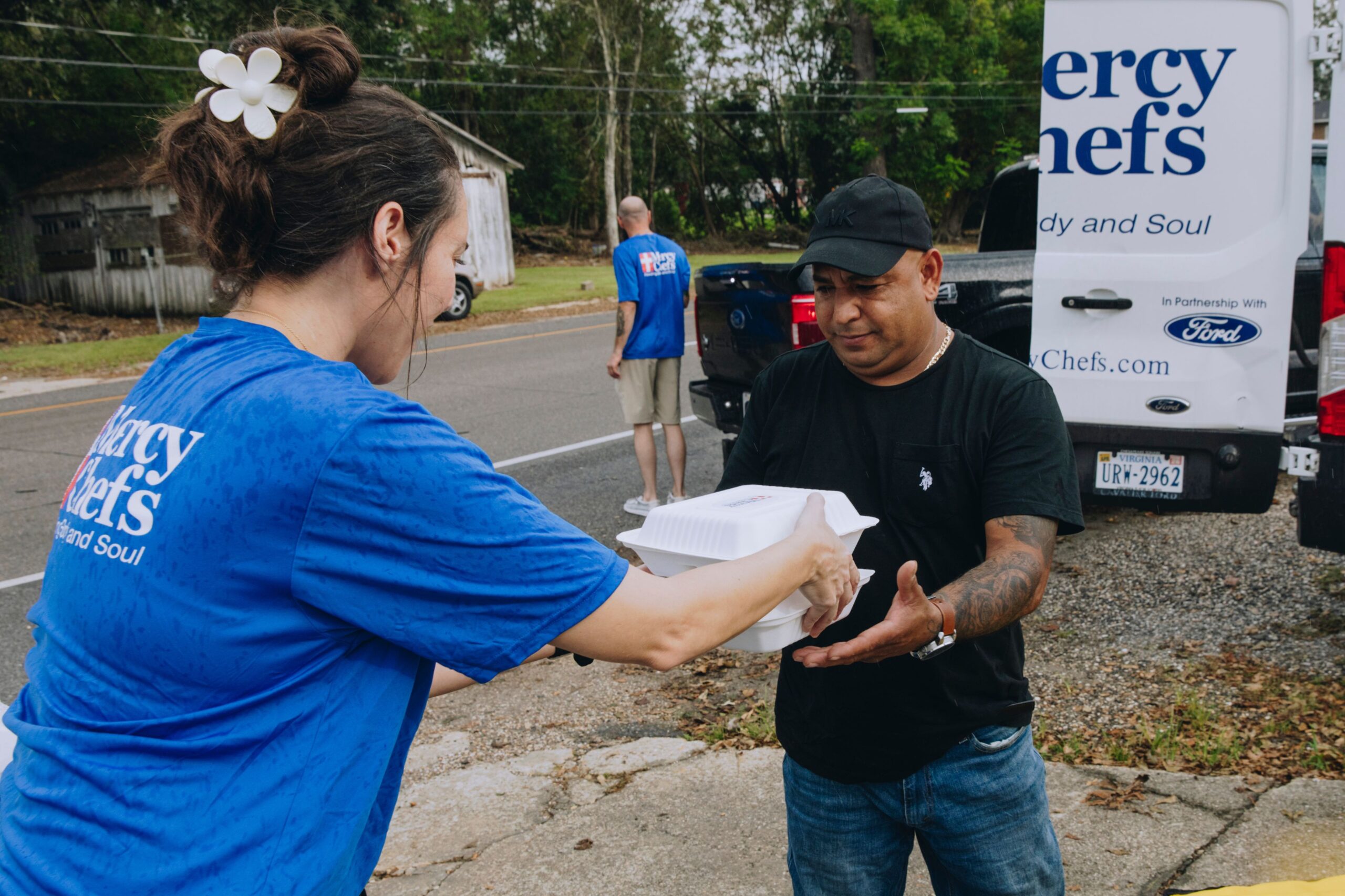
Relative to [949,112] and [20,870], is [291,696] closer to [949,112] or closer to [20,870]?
[20,870]

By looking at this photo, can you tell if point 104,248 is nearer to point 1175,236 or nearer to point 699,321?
point 699,321

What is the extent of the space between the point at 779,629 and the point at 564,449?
7.46m

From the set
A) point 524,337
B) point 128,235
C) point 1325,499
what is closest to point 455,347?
point 524,337

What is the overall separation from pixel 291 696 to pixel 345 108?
75 centimetres

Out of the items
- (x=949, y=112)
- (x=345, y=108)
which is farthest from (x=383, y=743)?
(x=949, y=112)

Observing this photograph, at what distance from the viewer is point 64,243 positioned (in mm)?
25000

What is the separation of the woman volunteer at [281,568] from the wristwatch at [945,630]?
59 centimetres

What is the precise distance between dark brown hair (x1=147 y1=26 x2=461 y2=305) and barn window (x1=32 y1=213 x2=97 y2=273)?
25.8 metres

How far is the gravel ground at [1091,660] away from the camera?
434 centimetres

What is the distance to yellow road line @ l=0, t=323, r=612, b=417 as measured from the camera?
495 inches

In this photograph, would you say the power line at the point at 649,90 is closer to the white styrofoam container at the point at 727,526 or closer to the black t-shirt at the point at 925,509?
the black t-shirt at the point at 925,509

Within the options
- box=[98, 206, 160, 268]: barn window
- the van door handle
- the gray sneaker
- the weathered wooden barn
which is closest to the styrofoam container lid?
the van door handle

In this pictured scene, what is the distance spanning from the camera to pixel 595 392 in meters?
12.0

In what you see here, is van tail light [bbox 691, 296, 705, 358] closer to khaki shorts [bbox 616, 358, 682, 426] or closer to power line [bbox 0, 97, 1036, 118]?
khaki shorts [bbox 616, 358, 682, 426]
